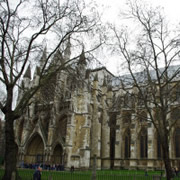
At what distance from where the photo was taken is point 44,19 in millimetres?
12898

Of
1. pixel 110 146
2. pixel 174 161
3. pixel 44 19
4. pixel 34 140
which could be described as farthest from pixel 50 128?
pixel 44 19

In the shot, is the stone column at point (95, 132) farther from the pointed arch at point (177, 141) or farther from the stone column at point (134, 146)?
the pointed arch at point (177, 141)

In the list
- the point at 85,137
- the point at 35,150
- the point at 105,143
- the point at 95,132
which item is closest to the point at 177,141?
the point at 105,143

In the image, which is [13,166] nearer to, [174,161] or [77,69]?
[77,69]

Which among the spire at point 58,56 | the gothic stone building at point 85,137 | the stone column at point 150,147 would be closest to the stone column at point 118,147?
the gothic stone building at point 85,137

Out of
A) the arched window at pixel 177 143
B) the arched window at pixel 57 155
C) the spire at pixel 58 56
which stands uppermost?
the spire at pixel 58 56

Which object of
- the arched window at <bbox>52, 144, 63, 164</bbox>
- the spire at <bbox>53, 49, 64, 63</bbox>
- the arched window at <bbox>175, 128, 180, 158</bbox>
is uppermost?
the spire at <bbox>53, 49, 64, 63</bbox>

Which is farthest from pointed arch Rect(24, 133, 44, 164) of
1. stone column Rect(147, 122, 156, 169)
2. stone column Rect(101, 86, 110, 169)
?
stone column Rect(147, 122, 156, 169)

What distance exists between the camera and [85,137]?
2586cm

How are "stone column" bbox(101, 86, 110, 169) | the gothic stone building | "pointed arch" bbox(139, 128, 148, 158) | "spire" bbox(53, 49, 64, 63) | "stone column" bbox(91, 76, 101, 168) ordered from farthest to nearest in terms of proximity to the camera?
"stone column" bbox(101, 86, 110, 169), "pointed arch" bbox(139, 128, 148, 158), "stone column" bbox(91, 76, 101, 168), the gothic stone building, "spire" bbox(53, 49, 64, 63)

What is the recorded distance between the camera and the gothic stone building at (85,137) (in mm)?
25859

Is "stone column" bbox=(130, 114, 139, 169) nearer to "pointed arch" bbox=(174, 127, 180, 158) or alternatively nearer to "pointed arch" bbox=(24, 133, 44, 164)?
"pointed arch" bbox=(174, 127, 180, 158)

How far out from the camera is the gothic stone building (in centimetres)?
2586

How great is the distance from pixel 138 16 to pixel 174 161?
61.2 ft
